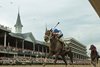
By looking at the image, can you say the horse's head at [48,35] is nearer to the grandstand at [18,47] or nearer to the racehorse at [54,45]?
the racehorse at [54,45]

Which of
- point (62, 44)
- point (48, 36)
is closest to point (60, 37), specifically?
point (62, 44)

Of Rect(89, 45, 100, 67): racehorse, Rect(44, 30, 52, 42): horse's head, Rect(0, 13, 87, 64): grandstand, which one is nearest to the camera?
Rect(44, 30, 52, 42): horse's head

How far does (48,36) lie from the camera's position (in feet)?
49.0

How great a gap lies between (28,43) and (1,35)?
2059 cm

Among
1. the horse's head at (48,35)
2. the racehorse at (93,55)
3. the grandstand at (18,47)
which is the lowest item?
the racehorse at (93,55)

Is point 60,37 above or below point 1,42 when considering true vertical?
below

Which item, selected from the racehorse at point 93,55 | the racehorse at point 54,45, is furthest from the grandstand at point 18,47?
the racehorse at point 54,45

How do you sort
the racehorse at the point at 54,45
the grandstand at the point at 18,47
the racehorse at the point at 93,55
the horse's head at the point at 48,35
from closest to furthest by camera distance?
the horse's head at the point at 48,35 → the racehorse at the point at 54,45 → the racehorse at the point at 93,55 → the grandstand at the point at 18,47

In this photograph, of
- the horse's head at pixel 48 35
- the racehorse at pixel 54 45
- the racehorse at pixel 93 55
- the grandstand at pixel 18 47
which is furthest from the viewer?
the grandstand at pixel 18 47

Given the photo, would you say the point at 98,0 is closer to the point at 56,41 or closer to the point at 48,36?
the point at 48,36

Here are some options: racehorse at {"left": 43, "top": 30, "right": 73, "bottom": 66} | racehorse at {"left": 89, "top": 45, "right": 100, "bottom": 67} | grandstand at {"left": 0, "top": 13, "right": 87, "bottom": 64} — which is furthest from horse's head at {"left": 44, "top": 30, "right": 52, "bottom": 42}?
grandstand at {"left": 0, "top": 13, "right": 87, "bottom": 64}

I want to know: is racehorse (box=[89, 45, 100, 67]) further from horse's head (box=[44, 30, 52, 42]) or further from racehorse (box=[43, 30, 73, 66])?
horse's head (box=[44, 30, 52, 42])

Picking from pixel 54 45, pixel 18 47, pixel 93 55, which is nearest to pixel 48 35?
pixel 54 45

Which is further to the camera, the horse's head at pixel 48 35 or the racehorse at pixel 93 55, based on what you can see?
the racehorse at pixel 93 55
